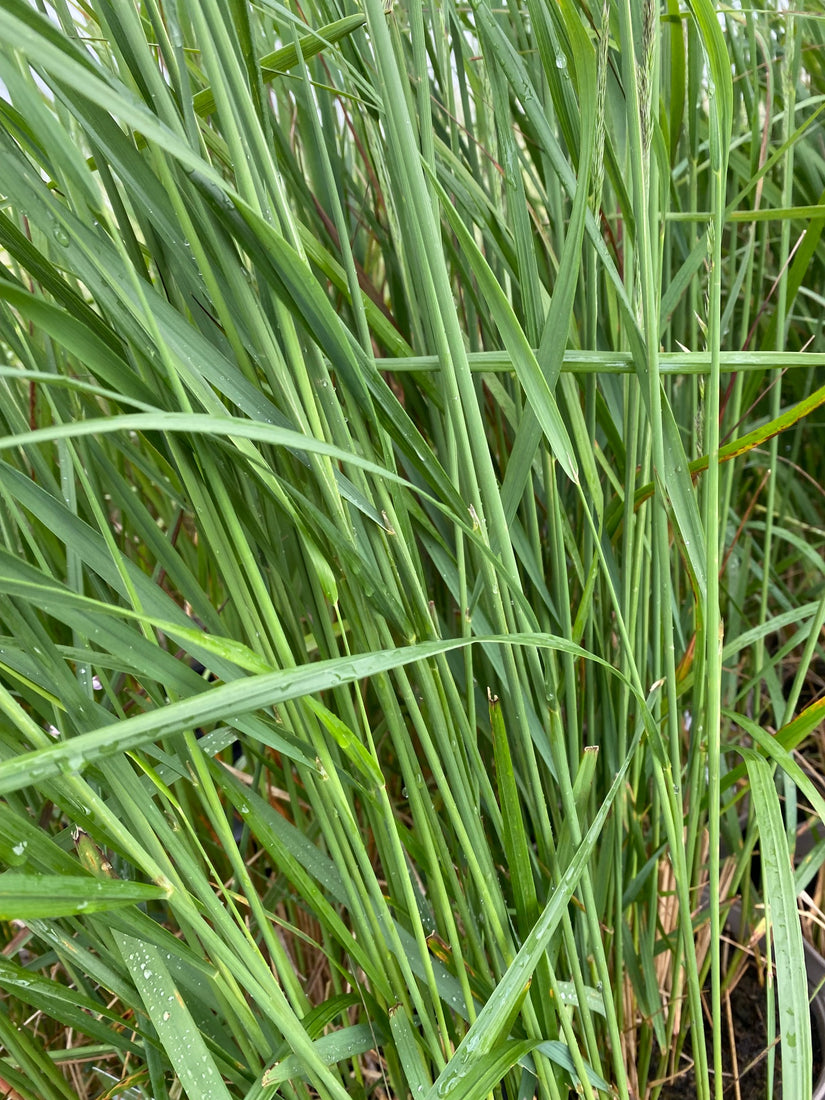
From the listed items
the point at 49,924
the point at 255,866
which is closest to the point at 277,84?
the point at 49,924

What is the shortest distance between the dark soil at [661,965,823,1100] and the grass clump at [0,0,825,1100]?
0.05 meters

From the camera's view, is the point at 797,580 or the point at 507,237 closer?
the point at 507,237

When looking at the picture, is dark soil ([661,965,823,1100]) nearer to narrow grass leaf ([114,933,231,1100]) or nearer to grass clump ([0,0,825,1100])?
grass clump ([0,0,825,1100])

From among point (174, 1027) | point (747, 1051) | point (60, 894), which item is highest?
point (60, 894)

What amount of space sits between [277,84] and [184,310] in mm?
259

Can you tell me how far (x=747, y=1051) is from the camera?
1.78 ft

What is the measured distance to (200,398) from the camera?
→ 283mm

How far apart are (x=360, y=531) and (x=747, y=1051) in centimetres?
49

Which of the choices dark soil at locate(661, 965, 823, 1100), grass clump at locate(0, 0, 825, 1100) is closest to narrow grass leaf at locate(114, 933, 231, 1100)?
grass clump at locate(0, 0, 825, 1100)

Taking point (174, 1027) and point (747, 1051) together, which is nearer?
point (174, 1027)

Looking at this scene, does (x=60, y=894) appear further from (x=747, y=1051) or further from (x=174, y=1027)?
(x=747, y=1051)

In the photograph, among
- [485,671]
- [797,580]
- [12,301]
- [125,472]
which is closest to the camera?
[12,301]

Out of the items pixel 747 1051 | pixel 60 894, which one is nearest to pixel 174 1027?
pixel 60 894

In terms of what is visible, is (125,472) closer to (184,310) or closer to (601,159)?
(184,310)
